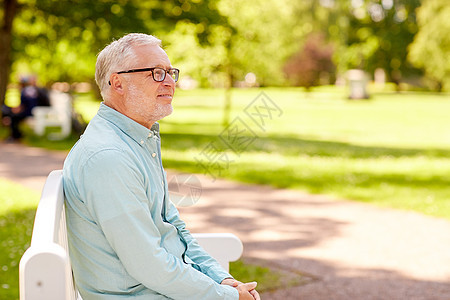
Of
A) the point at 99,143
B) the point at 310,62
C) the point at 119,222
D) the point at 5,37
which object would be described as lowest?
the point at 119,222

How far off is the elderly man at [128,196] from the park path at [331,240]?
1.49m

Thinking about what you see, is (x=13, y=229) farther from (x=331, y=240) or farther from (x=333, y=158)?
(x=333, y=158)

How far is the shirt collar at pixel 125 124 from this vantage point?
223 cm

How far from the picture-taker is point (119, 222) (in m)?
1.92

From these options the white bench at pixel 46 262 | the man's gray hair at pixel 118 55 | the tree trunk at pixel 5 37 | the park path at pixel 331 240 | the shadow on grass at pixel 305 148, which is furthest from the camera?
the tree trunk at pixel 5 37

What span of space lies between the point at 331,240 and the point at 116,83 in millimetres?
4424

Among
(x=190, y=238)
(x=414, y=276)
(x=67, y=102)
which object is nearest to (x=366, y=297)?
(x=414, y=276)

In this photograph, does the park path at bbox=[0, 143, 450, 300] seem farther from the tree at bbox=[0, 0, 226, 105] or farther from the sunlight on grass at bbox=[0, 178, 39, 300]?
the tree at bbox=[0, 0, 226, 105]

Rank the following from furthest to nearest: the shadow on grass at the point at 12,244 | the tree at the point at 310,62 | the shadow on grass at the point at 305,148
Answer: the tree at the point at 310,62 → the shadow on grass at the point at 305,148 → the shadow on grass at the point at 12,244

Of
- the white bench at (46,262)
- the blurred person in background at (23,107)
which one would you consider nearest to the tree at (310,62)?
the blurred person in background at (23,107)

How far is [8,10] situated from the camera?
16984 millimetres

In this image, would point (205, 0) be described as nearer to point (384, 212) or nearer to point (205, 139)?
point (205, 139)

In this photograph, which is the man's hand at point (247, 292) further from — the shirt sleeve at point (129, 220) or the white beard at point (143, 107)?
the white beard at point (143, 107)

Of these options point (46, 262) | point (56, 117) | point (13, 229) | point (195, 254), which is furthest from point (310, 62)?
point (46, 262)
